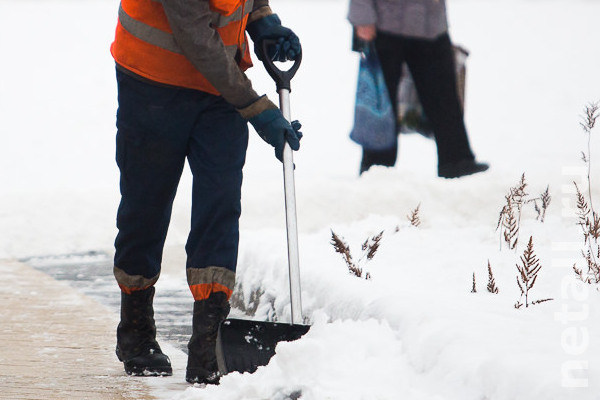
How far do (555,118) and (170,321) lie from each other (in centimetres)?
867

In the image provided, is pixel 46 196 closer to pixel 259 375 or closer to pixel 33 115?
pixel 259 375

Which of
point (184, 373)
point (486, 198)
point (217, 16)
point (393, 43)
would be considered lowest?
point (184, 373)

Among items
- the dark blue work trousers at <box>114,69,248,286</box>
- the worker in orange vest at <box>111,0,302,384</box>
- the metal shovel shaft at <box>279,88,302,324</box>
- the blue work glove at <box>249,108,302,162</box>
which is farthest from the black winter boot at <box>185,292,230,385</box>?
the blue work glove at <box>249,108,302,162</box>

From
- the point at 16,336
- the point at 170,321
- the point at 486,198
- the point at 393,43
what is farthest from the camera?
the point at 393,43

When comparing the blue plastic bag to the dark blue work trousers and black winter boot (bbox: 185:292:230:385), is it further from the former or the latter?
black winter boot (bbox: 185:292:230:385)

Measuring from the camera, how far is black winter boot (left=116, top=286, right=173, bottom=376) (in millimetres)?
3643

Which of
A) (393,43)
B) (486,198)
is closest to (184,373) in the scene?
(486,198)

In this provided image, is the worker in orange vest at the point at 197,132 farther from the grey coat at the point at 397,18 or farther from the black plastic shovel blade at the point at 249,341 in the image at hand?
the grey coat at the point at 397,18

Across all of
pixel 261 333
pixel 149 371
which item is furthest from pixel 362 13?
pixel 261 333

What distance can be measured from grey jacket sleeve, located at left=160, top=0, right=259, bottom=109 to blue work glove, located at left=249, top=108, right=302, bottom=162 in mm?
96

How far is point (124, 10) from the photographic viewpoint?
11.4ft

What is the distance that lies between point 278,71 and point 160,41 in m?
0.45

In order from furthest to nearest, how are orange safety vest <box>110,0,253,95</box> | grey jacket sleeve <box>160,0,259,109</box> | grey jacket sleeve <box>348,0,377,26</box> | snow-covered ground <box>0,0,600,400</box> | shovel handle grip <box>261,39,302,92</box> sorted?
grey jacket sleeve <box>348,0,377,26</box>, shovel handle grip <box>261,39,302,92</box>, orange safety vest <box>110,0,253,95</box>, grey jacket sleeve <box>160,0,259,109</box>, snow-covered ground <box>0,0,600,400</box>

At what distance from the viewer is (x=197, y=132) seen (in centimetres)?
347
